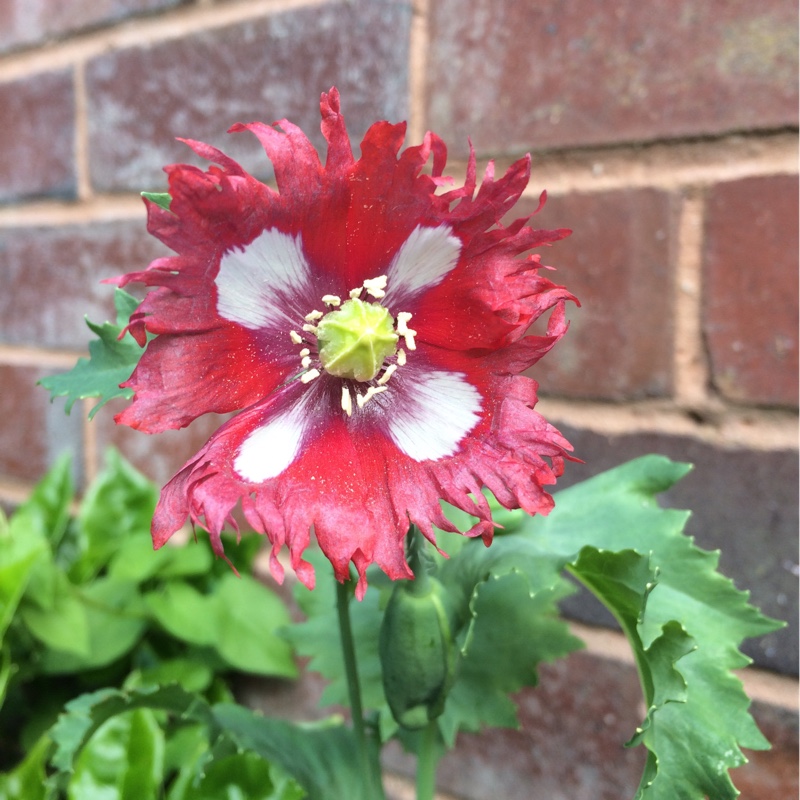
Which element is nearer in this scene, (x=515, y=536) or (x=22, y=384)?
(x=515, y=536)

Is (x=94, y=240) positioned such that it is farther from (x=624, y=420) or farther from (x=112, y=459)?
(x=624, y=420)

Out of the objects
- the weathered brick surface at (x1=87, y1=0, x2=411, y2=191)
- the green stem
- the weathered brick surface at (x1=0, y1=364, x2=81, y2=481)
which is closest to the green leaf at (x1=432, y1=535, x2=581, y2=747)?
the green stem

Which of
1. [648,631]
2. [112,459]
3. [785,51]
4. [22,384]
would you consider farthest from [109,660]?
[785,51]

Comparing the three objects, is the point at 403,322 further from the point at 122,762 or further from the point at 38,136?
the point at 38,136

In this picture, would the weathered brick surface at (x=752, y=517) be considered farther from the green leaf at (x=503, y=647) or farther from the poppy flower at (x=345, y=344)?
the poppy flower at (x=345, y=344)

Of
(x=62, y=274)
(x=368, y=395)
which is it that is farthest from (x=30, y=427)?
(x=368, y=395)

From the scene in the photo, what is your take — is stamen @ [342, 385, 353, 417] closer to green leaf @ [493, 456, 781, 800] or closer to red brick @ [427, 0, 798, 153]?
green leaf @ [493, 456, 781, 800]
